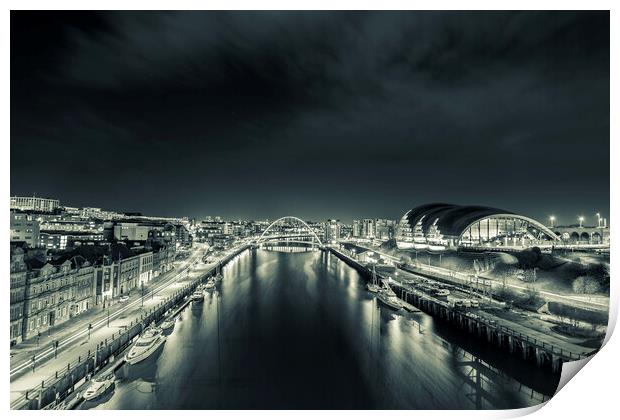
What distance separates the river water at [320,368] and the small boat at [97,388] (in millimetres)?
103

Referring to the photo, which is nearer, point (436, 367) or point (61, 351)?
point (61, 351)

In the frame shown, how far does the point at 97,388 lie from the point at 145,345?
4.87 feet

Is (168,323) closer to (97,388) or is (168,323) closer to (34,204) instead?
(97,388)

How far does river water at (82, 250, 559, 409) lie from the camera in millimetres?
4629

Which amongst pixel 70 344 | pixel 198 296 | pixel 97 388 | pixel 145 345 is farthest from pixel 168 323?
pixel 198 296

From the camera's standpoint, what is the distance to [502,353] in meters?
6.07

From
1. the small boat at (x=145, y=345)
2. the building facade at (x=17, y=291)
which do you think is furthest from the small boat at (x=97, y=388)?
the building facade at (x=17, y=291)

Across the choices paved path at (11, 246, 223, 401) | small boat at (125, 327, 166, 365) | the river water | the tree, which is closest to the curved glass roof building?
the tree

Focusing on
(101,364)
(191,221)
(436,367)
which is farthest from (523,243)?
(191,221)

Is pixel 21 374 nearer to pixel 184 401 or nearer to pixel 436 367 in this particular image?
pixel 184 401

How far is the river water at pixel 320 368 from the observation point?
4.63 meters

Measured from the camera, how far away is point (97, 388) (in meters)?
4.22

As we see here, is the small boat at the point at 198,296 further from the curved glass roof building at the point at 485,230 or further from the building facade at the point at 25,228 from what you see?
the curved glass roof building at the point at 485,230

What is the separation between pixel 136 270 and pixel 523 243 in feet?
55.6
